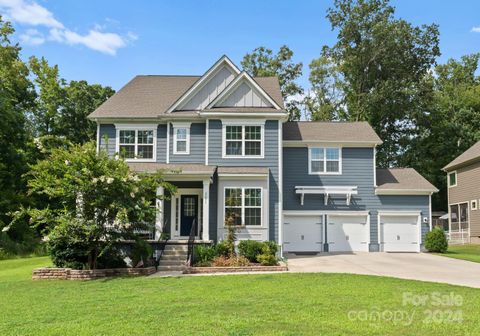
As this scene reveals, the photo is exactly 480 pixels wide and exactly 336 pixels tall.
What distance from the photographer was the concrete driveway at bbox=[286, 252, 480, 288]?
43.7ft

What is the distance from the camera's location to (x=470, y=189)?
1277 inches

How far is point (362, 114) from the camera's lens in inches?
1479

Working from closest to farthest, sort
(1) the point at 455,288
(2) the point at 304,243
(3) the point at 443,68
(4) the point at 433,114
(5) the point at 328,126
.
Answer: (1) the point at 455,288 < (2) the point at 304,243 < (5) the point at 328,126 < (4) the point at 433,114 < (3) the point at 443,68

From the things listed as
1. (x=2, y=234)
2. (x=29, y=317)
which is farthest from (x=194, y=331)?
(x=2, y=234)

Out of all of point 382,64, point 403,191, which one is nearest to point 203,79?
point 403,191

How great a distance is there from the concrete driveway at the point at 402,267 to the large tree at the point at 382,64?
18.8 m

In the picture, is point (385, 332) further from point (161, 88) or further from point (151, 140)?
point (161, 88)

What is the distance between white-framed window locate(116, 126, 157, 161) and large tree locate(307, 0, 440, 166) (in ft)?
69.9

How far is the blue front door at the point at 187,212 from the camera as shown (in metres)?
20.5

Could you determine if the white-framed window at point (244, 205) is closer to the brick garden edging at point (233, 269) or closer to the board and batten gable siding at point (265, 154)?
the board and batten gable siding at point (265, 154)

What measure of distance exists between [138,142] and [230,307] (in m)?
13.9

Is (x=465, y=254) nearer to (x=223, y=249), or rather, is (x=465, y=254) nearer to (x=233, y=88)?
(x=223, y=249)

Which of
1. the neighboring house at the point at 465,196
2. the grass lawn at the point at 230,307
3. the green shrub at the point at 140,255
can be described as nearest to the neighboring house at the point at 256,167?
the green shrub at the point at 140,255

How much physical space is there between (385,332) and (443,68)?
1877 inches
